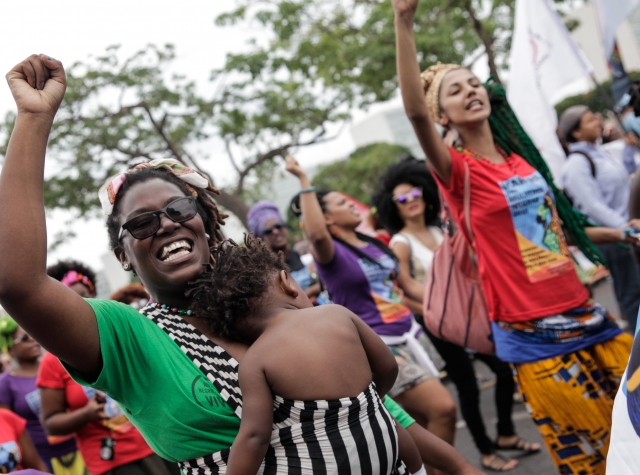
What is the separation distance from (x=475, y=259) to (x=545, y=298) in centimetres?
59

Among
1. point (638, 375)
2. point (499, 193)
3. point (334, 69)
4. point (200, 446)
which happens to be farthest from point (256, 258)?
point (334, 69)

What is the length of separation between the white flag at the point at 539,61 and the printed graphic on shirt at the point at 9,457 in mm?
4800

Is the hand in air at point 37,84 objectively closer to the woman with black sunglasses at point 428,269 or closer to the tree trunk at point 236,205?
the woman with black sunglasses at point 428,269

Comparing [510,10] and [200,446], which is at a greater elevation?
[510,10]

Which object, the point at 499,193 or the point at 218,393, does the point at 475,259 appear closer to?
the point at 499,193

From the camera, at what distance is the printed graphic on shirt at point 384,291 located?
460 centimetres

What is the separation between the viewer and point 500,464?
484cm

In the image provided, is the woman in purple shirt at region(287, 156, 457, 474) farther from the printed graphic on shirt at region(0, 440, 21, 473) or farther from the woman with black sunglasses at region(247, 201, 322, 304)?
the printed graphic on shirt at region(0, 440, 21, 473)

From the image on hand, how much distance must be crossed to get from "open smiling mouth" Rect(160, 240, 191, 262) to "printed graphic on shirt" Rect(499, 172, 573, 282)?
1.61 metres

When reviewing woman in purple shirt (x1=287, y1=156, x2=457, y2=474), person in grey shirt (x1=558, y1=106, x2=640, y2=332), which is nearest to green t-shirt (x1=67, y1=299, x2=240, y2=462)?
woman in purple shirt (x1=287, y1=156, x2=457, y2=474)

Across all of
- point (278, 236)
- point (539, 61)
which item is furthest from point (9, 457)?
point (539, 61)

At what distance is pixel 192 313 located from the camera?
215 centimetres

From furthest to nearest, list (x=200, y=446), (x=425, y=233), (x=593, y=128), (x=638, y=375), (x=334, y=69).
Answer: (x=334, y=69) → (x=593, y=128) → (x=425, y=233) → (x=200, y=446) → (x=638, y=375)

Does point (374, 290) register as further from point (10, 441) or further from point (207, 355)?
point (207, 355)
